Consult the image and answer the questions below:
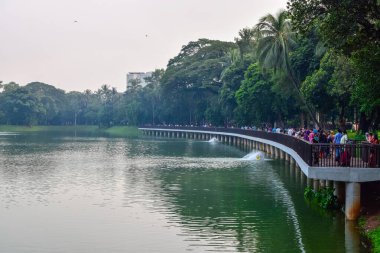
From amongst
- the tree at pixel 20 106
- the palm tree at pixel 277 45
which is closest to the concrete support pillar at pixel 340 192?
the palm tree at pixel 277 45

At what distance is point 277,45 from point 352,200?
42.3m

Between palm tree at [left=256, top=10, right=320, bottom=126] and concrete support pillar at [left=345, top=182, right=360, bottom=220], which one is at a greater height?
A: palm tree at [left=256, top=10, right=320, bottom=126]

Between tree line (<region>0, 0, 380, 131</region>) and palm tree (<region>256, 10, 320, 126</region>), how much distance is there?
10 cm

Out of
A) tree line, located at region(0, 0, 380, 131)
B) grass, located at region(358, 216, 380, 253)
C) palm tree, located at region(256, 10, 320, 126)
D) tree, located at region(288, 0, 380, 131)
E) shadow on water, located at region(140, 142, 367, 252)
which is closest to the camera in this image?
grass, located at region(358, 216, 380, 253)

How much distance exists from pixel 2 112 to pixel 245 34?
358 ft

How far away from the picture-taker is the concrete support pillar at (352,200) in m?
24.5

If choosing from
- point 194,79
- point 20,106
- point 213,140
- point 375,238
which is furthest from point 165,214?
point 20,106

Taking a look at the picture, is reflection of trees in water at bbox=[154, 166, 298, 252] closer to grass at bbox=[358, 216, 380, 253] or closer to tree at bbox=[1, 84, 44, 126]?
grass at bbox=[358, 216, 380, 253]

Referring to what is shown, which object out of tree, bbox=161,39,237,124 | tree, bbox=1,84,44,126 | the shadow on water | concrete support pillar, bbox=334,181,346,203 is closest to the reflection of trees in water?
the shadow on water

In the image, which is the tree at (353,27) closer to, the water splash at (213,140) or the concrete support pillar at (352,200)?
the concrete support pillar at (352,200)

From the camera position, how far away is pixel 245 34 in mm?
99062

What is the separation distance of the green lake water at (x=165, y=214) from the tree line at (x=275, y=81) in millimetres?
6791

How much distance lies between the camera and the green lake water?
2236 cm

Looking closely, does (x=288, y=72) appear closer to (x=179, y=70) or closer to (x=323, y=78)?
(x=323, y=78)
